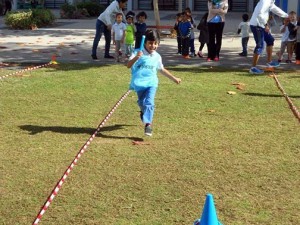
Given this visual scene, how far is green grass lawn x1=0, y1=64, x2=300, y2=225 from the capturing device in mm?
4281

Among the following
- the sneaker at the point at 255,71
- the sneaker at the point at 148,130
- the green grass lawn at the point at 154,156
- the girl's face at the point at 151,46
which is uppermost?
the girl's face at the point at 151,46

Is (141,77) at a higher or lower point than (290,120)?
higher

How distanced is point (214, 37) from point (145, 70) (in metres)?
6.35

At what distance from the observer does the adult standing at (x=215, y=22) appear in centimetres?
1223

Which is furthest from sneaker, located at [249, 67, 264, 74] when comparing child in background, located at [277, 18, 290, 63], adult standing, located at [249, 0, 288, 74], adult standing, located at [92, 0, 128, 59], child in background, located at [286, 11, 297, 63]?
adult standing, located at [92, 0, 128, 59]

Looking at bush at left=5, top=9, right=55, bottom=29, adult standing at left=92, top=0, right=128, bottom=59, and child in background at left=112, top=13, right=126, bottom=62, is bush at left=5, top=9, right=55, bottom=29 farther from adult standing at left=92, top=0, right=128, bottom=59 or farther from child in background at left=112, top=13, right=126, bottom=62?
child in background at left=112, top=13, right=126, bottom=62

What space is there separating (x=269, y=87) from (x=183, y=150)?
400cm

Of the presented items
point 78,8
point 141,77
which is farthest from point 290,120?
point 78,8

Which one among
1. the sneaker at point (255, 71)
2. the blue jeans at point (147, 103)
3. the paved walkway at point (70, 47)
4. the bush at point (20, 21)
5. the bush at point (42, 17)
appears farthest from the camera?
the bush at point (42, 17)

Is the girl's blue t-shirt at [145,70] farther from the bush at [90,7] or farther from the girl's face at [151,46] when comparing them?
the bush at [90,7]

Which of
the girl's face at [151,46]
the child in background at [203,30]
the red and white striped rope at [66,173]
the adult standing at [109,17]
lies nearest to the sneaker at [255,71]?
the child in background at [203,30]

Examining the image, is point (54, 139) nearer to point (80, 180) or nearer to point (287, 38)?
point (80, 180)

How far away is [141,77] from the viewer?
21.0 feet

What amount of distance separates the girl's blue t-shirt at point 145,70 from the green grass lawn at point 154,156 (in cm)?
60
